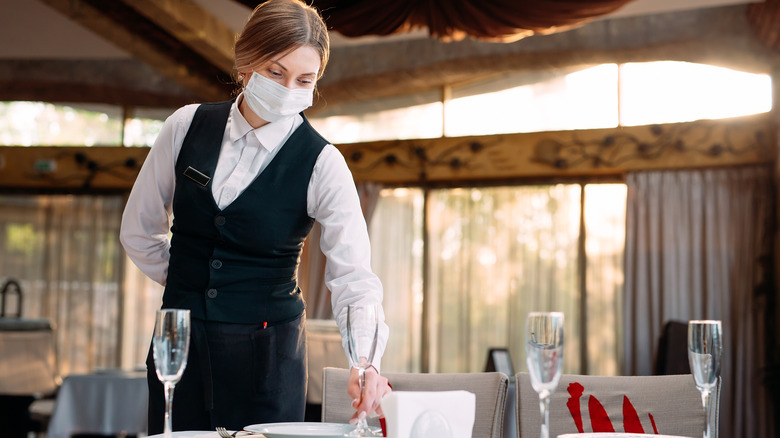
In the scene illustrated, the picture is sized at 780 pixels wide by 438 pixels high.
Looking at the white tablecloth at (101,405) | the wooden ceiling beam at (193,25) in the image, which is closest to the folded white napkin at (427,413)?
the white tablecloth at (101,405)

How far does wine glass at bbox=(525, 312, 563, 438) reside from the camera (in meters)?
1.12

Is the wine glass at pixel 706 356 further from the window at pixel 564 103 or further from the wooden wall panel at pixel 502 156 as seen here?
the window at pixel 564 103

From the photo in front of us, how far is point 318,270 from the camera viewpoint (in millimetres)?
7719

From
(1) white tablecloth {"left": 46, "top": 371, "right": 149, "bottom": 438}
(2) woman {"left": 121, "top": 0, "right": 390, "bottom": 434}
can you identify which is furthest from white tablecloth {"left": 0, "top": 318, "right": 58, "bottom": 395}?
(2) woman {"left": 121, "top": 0, "right": 390, "bottom": 434}

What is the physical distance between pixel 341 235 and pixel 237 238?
203 millimetres

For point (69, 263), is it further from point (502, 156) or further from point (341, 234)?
point (341, 234)

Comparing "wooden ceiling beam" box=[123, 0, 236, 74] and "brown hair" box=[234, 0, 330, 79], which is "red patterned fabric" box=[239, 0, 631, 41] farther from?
"brown hair" box=[234, 0, 330, 79]

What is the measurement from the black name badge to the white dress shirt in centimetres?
3

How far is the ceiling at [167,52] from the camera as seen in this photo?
19.1 ft

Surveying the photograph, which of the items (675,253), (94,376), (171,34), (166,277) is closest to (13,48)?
(171,34)

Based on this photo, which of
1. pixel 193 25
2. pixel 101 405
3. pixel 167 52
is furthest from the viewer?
pixel 167 52

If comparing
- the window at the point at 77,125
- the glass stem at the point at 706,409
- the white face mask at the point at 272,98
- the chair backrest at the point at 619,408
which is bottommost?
the chair backrest at the point at 619,408

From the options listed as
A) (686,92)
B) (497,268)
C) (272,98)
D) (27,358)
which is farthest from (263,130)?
(686,92)

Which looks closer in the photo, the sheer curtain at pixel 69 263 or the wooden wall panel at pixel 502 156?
the wooden wall panel at pixel 502 156
